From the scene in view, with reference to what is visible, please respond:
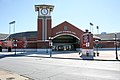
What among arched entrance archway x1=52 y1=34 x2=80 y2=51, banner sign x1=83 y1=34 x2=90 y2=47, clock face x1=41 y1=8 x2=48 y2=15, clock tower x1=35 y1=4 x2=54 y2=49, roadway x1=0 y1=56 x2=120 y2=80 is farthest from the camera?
arched entrance archway x1=52 y1=34 x2=80 y2=51

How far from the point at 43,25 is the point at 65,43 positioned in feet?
38.9

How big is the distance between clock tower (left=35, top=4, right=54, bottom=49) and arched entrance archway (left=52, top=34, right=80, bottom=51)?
16.6 feet

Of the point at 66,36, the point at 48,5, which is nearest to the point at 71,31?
the point at 66,36

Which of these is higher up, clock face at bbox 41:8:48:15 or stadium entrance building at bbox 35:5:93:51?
clock face at bbox 41:8:48:15

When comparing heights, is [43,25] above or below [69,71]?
above

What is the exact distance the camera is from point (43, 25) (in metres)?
64.8

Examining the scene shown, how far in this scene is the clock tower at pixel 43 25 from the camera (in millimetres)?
64375

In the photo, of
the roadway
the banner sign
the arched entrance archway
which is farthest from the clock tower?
the roadway

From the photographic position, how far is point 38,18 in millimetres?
64938

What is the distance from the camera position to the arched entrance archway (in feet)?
226

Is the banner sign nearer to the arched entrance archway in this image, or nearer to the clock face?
the arched entrance archway

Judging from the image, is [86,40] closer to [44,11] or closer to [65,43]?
[44,11]

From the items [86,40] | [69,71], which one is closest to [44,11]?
[86,40]

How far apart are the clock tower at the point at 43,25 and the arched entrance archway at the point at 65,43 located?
507cm
